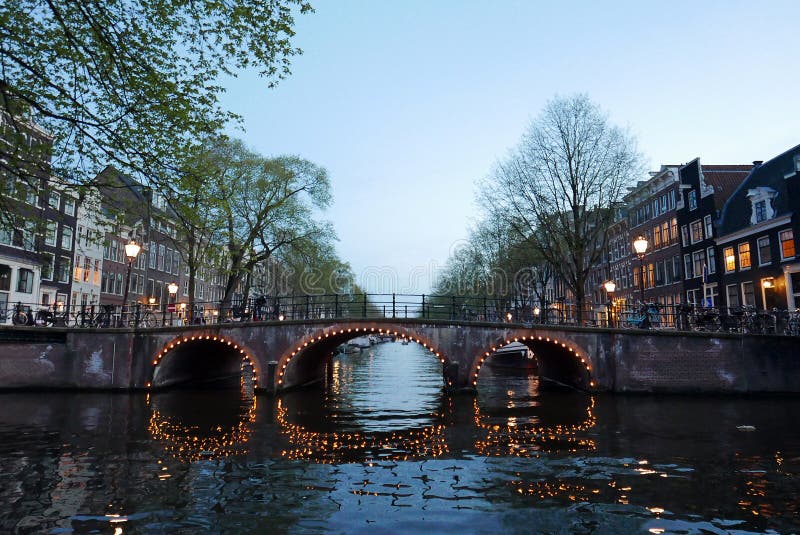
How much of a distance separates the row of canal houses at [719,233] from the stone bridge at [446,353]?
4441 mm

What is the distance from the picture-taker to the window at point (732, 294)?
35.0 meters

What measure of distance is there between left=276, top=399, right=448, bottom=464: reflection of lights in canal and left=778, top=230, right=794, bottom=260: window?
26202mm

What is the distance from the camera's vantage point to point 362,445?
1272cm

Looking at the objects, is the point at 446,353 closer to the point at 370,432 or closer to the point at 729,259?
the point at 370,432

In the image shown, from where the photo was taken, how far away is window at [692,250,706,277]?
3859 centimetres

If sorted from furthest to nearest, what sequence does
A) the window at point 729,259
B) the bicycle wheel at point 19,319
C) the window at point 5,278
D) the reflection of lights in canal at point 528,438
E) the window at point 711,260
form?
the window at point 711,260 < the window at point 5,278 < the window at point 729,259 < the bicycle wheel at point 19,319 < the reflection of lights in canal at point 528,438

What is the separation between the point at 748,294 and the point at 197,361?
1337 inches

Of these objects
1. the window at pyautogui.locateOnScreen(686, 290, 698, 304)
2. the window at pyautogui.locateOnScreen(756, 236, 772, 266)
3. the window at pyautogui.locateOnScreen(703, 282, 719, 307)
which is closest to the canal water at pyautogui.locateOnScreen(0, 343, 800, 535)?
the window at pyautogui.locateOnScreen(756, 236, 772, 266)

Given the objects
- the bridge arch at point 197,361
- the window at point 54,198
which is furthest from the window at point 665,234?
the window at point 54,198

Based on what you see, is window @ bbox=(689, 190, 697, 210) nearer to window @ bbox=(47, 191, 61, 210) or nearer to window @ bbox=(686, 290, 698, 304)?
window @ bbox=(686, 290, 698, 304)

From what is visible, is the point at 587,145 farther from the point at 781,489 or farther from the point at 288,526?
the point at 288,526

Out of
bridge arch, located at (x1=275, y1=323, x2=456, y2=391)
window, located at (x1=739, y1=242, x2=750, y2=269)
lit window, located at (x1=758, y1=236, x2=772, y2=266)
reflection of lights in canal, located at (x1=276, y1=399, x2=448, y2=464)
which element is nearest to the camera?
reflection of lights in canal, located at (x1=276, y1=399, x2=448, y2=464)

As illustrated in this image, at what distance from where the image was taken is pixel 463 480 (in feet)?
31.2

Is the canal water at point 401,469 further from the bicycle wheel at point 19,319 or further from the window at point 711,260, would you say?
the window at point 711,260
